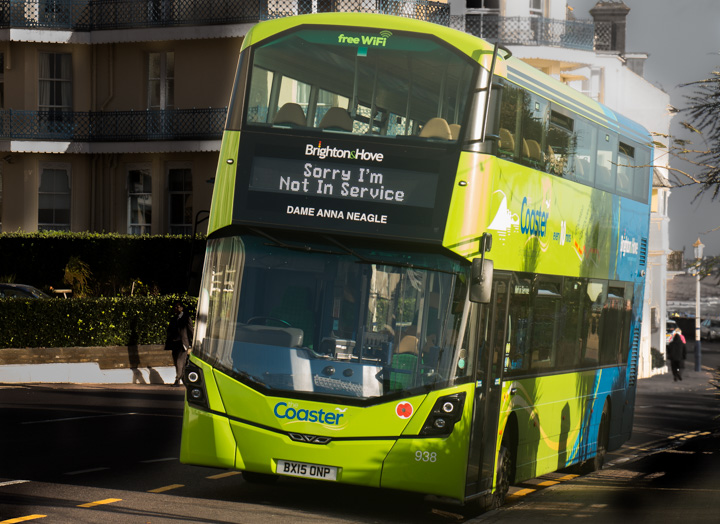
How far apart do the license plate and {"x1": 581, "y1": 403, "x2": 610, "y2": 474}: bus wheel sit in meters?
7.10

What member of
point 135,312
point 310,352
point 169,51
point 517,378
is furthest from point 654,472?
point 169,51

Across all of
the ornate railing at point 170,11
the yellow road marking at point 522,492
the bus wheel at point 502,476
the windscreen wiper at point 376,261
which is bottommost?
the yellow road marking at point 522,492

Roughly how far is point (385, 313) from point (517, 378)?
93.0 inches

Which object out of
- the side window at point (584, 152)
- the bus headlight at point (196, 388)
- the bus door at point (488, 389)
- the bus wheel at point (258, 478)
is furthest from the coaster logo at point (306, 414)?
the side window at point (584, 152)

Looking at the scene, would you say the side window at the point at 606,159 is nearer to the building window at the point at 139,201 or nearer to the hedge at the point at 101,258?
the hedge at the point at 101,258

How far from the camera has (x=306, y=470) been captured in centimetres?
1172

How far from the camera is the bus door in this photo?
12.0m

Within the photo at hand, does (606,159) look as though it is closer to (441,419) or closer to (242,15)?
(441,419)

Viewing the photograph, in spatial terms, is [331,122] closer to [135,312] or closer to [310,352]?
[310,352]

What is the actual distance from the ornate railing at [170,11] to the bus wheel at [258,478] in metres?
24.8

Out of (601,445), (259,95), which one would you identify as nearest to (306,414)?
(259,95)

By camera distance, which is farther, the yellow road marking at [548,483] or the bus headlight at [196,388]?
the yellow road marking at [548,483]

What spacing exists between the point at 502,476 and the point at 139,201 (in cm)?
2778

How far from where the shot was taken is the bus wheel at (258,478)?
13440mm
